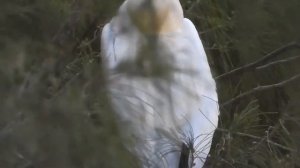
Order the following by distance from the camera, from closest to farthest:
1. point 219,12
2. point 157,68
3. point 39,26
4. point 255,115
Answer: point 157,68, point 39,26, point 255,115, point 219,12

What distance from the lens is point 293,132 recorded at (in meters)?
1.96

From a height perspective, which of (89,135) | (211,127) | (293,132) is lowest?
(293,132)

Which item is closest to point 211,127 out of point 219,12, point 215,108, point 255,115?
point 215,108

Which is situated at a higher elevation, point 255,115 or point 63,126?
point 63,126

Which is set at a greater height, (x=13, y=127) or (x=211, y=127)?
(x=13, y=127)

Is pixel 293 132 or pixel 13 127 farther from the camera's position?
pixel 293 132

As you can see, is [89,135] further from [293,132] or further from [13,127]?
[293,132]

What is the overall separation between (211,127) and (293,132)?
316 millimetres

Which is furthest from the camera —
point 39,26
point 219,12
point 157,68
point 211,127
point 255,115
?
point 219,12

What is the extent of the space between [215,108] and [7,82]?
115 cm

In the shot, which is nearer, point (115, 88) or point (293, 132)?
point (115, 88)

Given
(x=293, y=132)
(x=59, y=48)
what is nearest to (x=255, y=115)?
(x=293, y=132)

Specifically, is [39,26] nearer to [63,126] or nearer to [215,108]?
[63,126]

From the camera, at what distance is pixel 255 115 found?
194 cm
